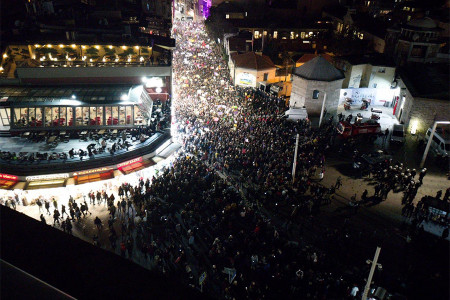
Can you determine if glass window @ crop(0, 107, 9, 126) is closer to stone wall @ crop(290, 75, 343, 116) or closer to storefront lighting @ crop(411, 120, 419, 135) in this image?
stone wall @ crop(290, 75, 343, 116)

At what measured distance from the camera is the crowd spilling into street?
17.6 metres

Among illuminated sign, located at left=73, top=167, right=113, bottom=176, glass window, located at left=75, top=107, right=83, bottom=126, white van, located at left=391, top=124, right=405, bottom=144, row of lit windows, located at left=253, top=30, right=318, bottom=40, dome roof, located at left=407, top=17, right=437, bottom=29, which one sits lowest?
illuminated sign, located at left=73, top=167, right=113, bottom=176

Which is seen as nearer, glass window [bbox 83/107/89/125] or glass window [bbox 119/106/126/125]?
glass window [bbox 83/107/89/125]

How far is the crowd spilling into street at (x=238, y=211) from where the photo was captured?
17.6 meters

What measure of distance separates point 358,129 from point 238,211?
1829 cm

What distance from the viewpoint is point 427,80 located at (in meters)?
37.2

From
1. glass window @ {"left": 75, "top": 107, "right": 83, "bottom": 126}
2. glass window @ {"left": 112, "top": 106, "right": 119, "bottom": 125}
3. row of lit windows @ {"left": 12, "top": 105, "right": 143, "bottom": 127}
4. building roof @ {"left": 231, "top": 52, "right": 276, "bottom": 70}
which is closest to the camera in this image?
row of lit windows @ {"left": 12, "top": 105, "right": 143, "bottom": 127}

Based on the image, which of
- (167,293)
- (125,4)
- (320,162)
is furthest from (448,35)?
(167,293)

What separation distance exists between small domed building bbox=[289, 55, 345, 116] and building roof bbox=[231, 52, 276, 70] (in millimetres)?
7040

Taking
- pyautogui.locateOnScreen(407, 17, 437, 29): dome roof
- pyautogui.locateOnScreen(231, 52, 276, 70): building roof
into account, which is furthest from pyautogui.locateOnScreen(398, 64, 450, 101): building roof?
pyautogui.locateOnScreen(231, 52, 276, 70): building roof

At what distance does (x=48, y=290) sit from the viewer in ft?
18.9

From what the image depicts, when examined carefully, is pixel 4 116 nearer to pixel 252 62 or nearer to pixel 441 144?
pixel 252 62

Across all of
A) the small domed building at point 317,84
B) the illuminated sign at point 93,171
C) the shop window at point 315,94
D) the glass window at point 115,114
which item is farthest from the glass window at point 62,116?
the shop window at point 315,94

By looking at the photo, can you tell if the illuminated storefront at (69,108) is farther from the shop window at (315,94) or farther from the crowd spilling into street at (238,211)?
the shop window at (315,94)
